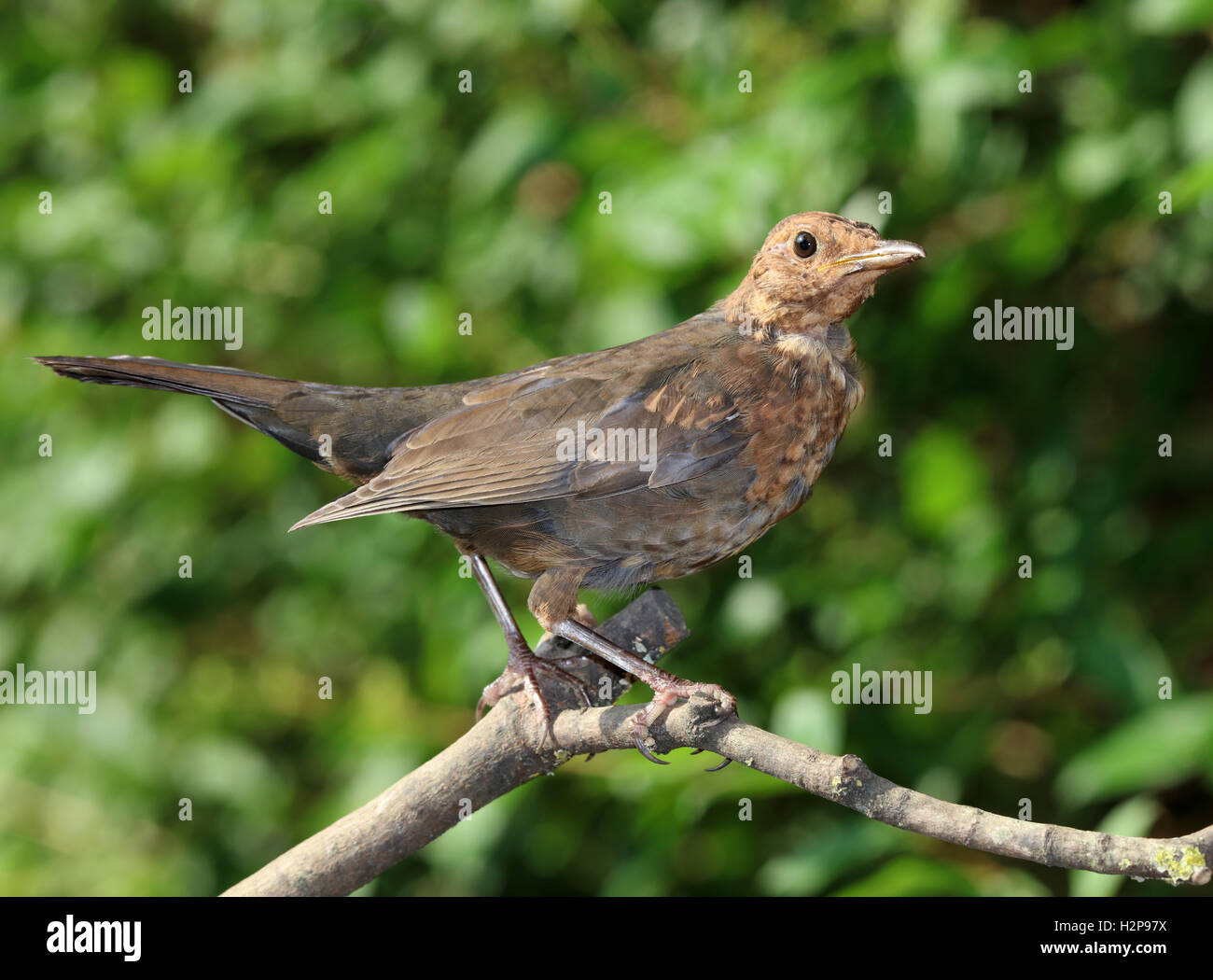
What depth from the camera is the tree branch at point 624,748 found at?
204 centimetres

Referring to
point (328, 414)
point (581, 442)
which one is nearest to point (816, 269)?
point (581, 442)

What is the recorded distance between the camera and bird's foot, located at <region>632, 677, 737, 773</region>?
2.44m

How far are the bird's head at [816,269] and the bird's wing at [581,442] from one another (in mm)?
204

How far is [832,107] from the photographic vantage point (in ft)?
11.4

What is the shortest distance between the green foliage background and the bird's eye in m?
0.76

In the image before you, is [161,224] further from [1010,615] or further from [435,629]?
[1010,615]
